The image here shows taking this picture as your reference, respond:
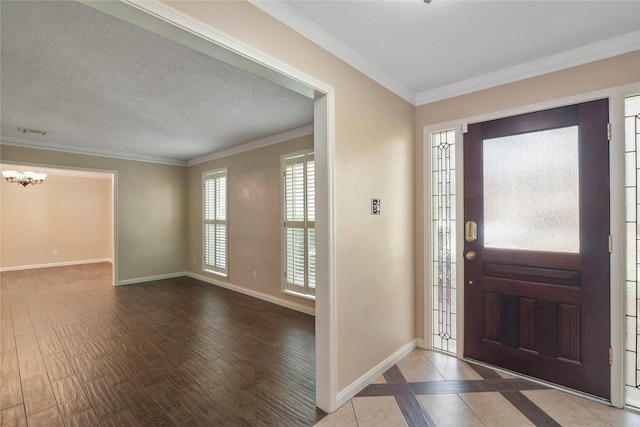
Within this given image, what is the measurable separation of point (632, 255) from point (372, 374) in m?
2.11

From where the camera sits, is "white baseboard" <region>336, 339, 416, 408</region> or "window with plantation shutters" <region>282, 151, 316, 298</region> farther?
"window with plantation shutters" <region>282, 151, 316, 298</region>

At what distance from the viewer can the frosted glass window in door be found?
2.23m

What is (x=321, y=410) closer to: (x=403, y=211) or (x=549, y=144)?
(x=403, y=211)

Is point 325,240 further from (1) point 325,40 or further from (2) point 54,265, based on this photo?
(2) point 54,265

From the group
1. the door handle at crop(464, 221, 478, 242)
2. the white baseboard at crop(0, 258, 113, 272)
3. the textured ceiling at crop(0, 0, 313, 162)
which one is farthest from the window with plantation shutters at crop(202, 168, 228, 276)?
the white baseboard at crop(0, 258, 113, 272)

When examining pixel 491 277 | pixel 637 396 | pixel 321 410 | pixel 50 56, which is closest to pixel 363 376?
pixel 321 410

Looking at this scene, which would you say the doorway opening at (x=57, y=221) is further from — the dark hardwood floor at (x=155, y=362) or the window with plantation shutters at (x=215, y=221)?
the dark hardwood floor at (x=155, y=362)

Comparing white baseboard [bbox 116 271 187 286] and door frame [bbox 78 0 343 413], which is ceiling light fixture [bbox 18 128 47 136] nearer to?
white baseboard [bbox 116 271 187 286]

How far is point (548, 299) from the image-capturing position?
7.54ft

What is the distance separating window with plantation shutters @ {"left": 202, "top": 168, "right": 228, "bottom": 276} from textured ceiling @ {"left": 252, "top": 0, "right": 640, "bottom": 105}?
4.06 m

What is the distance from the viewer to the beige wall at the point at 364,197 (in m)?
1.85

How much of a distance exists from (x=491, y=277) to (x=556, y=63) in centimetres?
184

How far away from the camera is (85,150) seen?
5.18 meters

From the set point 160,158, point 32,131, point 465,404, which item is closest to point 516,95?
point 465,404
